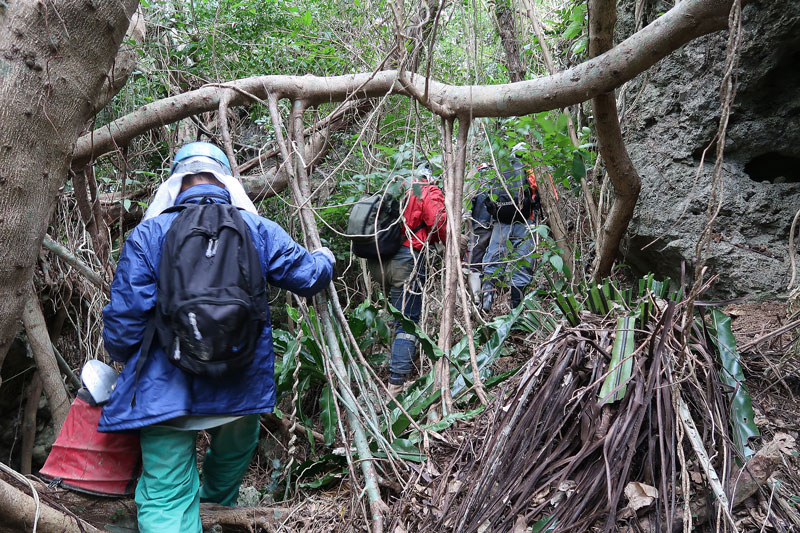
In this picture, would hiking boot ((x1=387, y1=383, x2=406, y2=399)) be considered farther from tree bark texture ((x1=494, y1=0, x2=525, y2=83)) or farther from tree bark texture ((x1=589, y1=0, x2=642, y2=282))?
tree bark texture ((x1=494, y1=0, x2=525, y2=83))

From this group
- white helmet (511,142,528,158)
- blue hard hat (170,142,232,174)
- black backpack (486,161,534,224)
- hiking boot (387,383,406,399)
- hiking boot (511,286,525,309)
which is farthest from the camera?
hiking boot (511,286,525,309)

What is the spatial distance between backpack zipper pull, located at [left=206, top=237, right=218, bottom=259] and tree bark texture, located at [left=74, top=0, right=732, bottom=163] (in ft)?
4.35

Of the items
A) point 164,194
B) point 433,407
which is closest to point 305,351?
point 433,407

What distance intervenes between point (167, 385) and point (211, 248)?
553mm

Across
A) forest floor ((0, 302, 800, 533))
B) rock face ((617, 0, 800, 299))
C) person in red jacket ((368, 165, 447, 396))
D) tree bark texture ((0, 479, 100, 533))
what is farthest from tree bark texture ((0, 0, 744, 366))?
rock face ((617, 0, 800, 299))

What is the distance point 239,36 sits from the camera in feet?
16.6

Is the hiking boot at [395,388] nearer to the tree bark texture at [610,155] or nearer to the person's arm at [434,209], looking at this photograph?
the person's arm at [434,209]

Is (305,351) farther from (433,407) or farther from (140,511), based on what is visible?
(140,511)

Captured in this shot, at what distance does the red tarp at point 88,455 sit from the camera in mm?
2148

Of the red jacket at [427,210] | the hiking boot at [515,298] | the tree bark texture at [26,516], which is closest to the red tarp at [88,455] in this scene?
the tree bark texture at [26,516]

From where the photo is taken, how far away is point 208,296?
6.45 ft

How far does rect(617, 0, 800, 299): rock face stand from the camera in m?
3.41

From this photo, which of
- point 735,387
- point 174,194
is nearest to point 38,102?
point 174,194

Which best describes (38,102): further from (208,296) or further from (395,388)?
(395,388)
